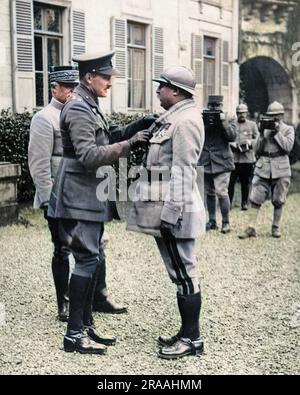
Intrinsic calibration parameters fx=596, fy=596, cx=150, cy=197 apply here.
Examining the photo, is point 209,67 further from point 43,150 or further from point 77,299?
point 77,299

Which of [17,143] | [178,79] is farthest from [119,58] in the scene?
[178,79]

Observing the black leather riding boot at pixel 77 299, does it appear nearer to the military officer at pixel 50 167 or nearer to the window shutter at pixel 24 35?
the military officer at pixel 50 167

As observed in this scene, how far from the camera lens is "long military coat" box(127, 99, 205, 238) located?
3598mm

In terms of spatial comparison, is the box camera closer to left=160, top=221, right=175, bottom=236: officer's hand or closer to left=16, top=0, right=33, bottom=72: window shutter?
left=16, top=0, right=33, bottom=72: window shutter

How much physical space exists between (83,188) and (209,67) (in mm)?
10663

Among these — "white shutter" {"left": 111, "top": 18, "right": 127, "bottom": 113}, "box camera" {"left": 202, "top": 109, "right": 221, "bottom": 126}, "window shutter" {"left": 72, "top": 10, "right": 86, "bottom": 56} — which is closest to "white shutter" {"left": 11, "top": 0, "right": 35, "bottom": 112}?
"window shutter" {"left": 72, "top": 10, "right": 86, "bottom": 56}

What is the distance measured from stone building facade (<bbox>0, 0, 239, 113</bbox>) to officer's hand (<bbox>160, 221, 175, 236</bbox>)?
6184 millimetres

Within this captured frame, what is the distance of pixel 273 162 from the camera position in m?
7.67

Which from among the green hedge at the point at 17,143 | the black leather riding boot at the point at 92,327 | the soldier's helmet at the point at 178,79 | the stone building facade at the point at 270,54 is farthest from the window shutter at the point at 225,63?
the black leather riding boot at the point at 92,327
